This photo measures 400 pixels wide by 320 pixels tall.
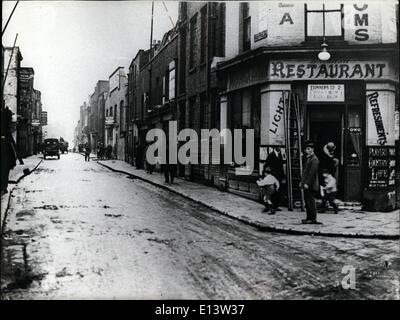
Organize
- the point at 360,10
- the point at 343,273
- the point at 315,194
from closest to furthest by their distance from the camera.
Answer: the point at 343,273 → the point at 315,194 → the point at 360,10

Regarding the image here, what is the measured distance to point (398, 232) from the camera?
8750mm

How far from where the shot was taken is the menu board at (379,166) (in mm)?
11641

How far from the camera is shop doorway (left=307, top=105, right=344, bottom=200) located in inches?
476

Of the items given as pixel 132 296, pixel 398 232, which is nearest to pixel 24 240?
pixel 132 296

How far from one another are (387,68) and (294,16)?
2805 mm

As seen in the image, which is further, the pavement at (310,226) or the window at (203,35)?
the window at (203,35)

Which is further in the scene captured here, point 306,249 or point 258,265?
point 306,249

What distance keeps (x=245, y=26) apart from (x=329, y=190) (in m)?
5.85

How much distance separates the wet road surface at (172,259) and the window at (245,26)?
20.0 ft

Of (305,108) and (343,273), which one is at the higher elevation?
(305,108)

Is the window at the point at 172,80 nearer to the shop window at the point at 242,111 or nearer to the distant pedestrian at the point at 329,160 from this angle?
the shop window at the point at 242,111

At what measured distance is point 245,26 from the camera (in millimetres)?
13867

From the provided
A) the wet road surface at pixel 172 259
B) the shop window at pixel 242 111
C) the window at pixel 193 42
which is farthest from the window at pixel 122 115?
the wet road surface at pixel 172 259
